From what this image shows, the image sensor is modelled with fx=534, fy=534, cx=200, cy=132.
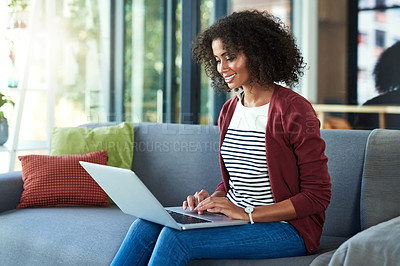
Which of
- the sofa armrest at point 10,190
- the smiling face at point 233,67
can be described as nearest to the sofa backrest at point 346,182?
the smiling face at point 233,67

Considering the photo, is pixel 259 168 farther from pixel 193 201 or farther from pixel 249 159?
pixel 193 201

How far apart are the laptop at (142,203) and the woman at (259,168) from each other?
3cm

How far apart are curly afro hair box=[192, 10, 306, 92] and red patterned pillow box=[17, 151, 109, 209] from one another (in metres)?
1.00

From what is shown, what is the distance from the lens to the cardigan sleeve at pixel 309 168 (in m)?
1.67

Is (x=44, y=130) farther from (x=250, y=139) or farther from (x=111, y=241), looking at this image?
(x=250, y=139)

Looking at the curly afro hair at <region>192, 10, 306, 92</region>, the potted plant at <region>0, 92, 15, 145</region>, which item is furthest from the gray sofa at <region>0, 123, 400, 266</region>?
the potted plant at <region>0, 92, 15, 145</region>

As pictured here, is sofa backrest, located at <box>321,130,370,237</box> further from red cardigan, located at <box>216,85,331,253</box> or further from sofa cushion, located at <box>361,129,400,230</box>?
red cardigan, located at <box>216,85,331,253</box>

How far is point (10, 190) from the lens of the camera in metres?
2.47

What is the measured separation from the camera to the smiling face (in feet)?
6.10

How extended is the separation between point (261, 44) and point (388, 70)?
163cm

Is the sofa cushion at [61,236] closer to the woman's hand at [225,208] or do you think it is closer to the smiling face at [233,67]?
the woman's hand at [225,208]

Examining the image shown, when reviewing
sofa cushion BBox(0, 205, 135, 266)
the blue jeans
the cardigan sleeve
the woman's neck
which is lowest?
sofa cushion BBox(0, 205, 135, 266)

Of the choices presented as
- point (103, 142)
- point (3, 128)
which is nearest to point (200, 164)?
point (103, 142)

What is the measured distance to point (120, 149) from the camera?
2.66 metres
